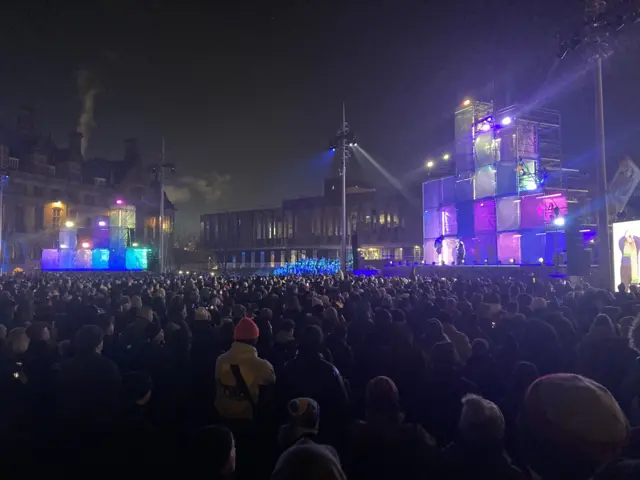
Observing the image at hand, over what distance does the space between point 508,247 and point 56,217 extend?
44404 mm

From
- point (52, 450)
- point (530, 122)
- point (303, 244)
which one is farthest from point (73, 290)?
point (303, 244)

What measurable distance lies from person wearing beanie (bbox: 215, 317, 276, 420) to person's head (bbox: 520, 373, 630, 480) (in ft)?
9.28

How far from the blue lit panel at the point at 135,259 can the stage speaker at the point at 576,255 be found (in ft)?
100

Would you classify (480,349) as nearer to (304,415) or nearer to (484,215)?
(304,415)

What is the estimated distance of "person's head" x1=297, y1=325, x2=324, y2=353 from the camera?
201 inches

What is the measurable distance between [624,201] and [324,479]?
28081 mm

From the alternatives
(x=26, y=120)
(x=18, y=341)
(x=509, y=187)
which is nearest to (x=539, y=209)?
(x=509, y=187)

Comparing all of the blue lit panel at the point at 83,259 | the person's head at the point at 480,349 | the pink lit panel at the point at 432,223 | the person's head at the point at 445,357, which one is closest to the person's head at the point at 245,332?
the person's head at the point at 445,357

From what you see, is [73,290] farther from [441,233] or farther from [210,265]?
[210,265]

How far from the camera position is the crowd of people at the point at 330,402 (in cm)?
245

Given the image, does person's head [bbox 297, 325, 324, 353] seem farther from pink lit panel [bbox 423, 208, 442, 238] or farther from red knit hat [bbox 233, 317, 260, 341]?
pink lit panel [bbox 423, 208, 442, 238]

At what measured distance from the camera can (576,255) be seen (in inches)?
735

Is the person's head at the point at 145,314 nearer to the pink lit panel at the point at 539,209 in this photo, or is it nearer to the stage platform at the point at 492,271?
the stage platform at the point at 492,271

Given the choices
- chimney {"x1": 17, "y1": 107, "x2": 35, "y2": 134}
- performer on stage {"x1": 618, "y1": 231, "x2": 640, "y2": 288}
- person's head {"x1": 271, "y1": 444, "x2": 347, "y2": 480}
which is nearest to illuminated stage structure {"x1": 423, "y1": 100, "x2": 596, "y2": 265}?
performer on stage {"x1": 618, "y1": 231, "x2": 640, "y2": 288}
